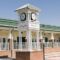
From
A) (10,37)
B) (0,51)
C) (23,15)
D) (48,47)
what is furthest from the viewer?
(48,47)

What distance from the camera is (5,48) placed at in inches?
1046

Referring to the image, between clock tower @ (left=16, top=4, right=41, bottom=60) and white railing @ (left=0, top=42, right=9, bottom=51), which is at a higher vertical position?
clock tower @ (left=16, top=4, right=41, bottom=60)

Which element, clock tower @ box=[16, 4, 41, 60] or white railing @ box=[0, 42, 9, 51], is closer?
clock tower @ box=[16, 4, 41, 60]

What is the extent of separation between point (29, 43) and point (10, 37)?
892 cm

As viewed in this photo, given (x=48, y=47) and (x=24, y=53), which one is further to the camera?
(x=48, y=47)

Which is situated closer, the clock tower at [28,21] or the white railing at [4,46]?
the clock tower at [28,21]

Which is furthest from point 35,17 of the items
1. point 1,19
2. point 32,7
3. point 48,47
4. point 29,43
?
point 48,47

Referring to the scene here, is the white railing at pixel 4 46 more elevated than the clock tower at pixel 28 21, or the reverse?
the clock tower at pixel 28 21

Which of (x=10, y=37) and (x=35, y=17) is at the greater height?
(x=35, y=17)

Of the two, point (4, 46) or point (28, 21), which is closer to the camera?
point (28, 21)

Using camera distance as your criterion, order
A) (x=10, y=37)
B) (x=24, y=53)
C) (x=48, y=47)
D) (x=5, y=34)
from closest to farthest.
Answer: (x=24, y=53), (x=10, y=37), (x=5, y=34), (x=48, y=47)

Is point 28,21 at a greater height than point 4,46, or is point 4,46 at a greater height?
point 28,21

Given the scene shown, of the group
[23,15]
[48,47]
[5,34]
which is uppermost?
[23,15]

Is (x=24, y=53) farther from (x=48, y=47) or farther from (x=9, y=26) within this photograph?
(x=48, y=47)
